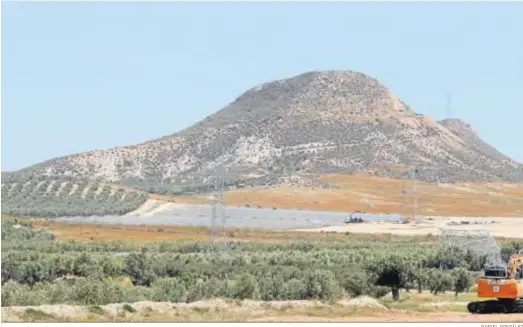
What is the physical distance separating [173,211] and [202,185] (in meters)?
55.2

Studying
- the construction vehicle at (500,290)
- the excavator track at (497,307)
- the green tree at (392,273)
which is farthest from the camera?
the green tree at (392,273)

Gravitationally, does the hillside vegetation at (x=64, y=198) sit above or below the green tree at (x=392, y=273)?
above

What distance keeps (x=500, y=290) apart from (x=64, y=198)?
4282 inches

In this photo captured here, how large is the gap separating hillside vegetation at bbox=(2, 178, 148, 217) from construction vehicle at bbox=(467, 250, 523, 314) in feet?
282

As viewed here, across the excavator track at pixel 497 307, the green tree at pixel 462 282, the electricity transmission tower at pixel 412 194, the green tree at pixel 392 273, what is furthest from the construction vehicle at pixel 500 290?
the electricity transmission tower at pixel 412 194

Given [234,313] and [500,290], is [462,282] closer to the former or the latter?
[500,290]

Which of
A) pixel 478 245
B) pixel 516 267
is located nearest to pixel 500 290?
pixel 516 267

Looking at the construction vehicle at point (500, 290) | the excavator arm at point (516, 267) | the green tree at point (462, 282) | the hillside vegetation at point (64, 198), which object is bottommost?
the green tree at point (462, 282)

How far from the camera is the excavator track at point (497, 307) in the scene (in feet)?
114

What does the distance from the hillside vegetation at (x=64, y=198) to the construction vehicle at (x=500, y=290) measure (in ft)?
282

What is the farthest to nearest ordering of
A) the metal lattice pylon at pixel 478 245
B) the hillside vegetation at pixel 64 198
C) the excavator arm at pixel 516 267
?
the hillside vegetation at pixel 64 198 → the metal lattice pylon at pixel 478 245 → the excavator arm at pixel 516 267

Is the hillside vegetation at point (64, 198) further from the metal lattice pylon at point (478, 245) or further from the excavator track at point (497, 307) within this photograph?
the excavator track at point (497, 307)

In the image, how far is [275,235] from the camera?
99250 millimetres

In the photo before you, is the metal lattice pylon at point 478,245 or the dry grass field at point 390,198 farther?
the dry grass field at point 390,198
